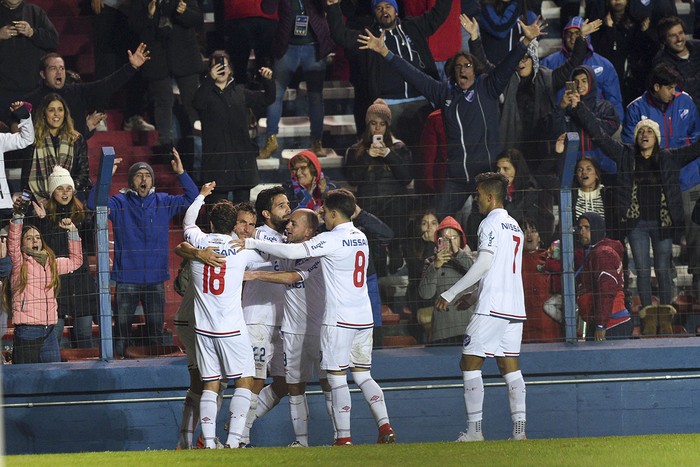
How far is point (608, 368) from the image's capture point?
9.97 meters

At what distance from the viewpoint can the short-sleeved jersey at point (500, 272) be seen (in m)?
8.85

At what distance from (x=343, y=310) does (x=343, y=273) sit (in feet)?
0.93

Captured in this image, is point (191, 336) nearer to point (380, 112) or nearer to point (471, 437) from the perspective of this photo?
point (471, 437)

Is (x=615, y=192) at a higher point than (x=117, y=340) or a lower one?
higher

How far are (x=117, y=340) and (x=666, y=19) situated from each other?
22.1 feet

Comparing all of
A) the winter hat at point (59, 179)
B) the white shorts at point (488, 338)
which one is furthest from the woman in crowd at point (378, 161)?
the winter hat at point (59, 179)

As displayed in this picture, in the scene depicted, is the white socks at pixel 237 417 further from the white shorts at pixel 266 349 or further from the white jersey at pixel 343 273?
the white jersey at pixel 343 273

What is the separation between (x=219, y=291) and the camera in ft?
28.3

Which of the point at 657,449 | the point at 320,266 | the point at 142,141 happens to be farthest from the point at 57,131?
the point at 657,449

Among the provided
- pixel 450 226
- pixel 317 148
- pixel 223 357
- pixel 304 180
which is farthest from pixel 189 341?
pixel 317 148

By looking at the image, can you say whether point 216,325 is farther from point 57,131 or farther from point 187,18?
point 187,18

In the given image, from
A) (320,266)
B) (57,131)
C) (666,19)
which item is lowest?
(320,266)

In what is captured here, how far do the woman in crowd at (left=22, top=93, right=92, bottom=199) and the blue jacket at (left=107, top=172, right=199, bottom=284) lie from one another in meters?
1.01

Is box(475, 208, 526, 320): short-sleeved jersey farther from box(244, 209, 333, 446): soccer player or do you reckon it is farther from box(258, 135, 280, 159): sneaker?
box(258, 135, 280, 159): sneaker
